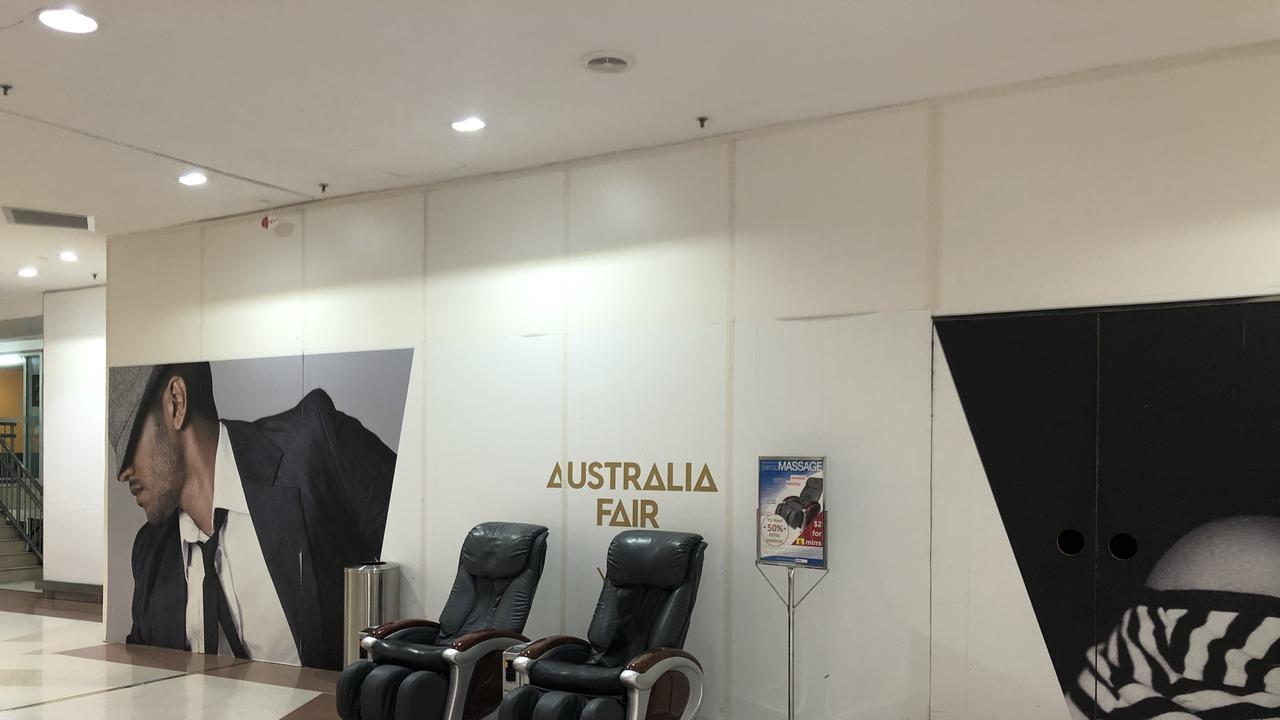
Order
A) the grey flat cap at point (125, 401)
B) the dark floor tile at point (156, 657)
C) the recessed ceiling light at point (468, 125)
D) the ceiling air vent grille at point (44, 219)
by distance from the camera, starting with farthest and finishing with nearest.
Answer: the grey flat cap at point (125, 401) < the ceiling air vent grille at point (44, 219) < the dark floor tile at point (156, 657) < the recessed ceiling light at point (468, 125)

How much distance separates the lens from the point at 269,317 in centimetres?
742

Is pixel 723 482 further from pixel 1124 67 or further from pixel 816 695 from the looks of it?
pixel 1124 67

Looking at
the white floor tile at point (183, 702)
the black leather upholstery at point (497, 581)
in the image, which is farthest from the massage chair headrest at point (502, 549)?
→ the white floor tile at point (183, 702)

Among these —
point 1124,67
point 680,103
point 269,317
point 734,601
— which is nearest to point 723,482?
point 734,601

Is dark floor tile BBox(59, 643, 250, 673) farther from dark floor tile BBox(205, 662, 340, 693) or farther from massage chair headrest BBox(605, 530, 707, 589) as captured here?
massage chair headrest BBox(605, 530, 707, 589)

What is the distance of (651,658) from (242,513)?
4205 millimetres

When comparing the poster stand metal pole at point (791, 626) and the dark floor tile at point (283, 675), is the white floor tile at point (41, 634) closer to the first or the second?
Result: the dark floor tile at point (283, 675)

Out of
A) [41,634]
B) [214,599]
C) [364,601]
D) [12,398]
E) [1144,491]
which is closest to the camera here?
[1144,491]

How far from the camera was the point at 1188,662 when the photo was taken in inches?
167

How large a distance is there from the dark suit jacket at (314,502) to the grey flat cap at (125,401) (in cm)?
106

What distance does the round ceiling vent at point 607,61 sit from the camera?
4.39 m

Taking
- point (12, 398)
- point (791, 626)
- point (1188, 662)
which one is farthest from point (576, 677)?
point (12, 398)

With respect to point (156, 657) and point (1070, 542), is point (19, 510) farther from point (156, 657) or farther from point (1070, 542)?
point (1070, 542)

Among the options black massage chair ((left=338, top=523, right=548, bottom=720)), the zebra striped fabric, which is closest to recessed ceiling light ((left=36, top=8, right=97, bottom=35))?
black massage chair ((left=338, top=523, right=548, bottom=720))
